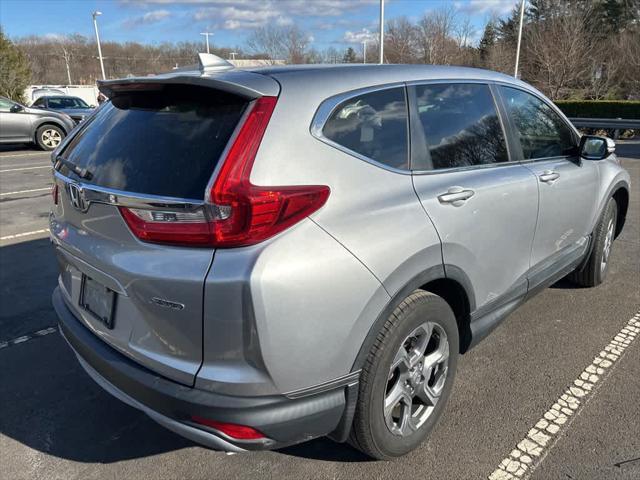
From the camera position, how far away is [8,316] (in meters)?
3.99

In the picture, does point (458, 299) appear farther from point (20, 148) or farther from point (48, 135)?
point (20, 148)

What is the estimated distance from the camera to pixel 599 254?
4191 mm

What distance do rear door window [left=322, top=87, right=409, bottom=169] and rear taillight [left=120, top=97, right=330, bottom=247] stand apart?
0.30 m

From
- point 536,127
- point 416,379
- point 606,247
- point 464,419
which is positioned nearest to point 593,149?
point 536,127

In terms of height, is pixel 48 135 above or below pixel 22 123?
below

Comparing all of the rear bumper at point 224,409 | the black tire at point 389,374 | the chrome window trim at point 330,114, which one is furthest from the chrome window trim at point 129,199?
the black tire at point 389,374

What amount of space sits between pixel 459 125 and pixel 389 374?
136cm

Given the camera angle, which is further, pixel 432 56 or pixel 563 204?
pixel 432 56

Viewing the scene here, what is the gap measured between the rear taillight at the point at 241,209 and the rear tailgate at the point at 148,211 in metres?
0.03

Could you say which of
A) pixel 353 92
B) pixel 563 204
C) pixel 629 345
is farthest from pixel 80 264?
pixel 629 345

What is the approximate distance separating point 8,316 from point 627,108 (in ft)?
76.0

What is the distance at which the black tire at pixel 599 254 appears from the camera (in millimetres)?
4105

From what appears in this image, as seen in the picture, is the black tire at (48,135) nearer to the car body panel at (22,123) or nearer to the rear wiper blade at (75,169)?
the car body panel at (22,123)

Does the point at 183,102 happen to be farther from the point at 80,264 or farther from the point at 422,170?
the point at 422,170
